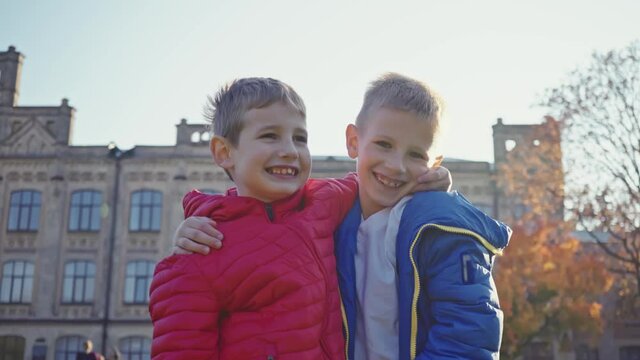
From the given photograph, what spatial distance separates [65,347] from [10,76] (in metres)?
12.9

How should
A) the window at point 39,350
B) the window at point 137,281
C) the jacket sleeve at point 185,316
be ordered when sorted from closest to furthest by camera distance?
the jacket sleeve at point 185,316 → the window at point 39,350 → the window at point 137,281

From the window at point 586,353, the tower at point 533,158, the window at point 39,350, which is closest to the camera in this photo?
the tower at point 533,158

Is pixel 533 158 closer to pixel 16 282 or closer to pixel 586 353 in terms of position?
pixel 586 353

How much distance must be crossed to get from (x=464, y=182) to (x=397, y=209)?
25981 millimetres

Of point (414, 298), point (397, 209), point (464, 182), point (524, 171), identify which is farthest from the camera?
point (464, 182)

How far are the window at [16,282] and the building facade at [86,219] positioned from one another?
4cm

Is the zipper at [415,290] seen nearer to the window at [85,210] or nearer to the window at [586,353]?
the window at [85,210]

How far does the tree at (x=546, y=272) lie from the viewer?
1984cm

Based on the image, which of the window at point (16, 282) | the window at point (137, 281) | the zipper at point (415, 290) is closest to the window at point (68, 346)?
the window at point (16, 282)

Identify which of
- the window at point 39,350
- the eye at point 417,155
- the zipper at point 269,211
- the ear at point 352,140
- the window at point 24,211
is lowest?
the window at point 39,350

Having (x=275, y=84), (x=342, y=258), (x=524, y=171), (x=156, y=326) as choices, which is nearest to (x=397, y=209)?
(x=342, y=258)

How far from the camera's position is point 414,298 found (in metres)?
2.60

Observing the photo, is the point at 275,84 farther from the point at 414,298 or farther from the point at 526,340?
the point at 526,340

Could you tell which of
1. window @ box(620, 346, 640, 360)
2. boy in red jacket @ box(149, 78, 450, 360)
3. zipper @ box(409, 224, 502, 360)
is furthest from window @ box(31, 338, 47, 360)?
zipper @ box(409, 224, 502, 360)
